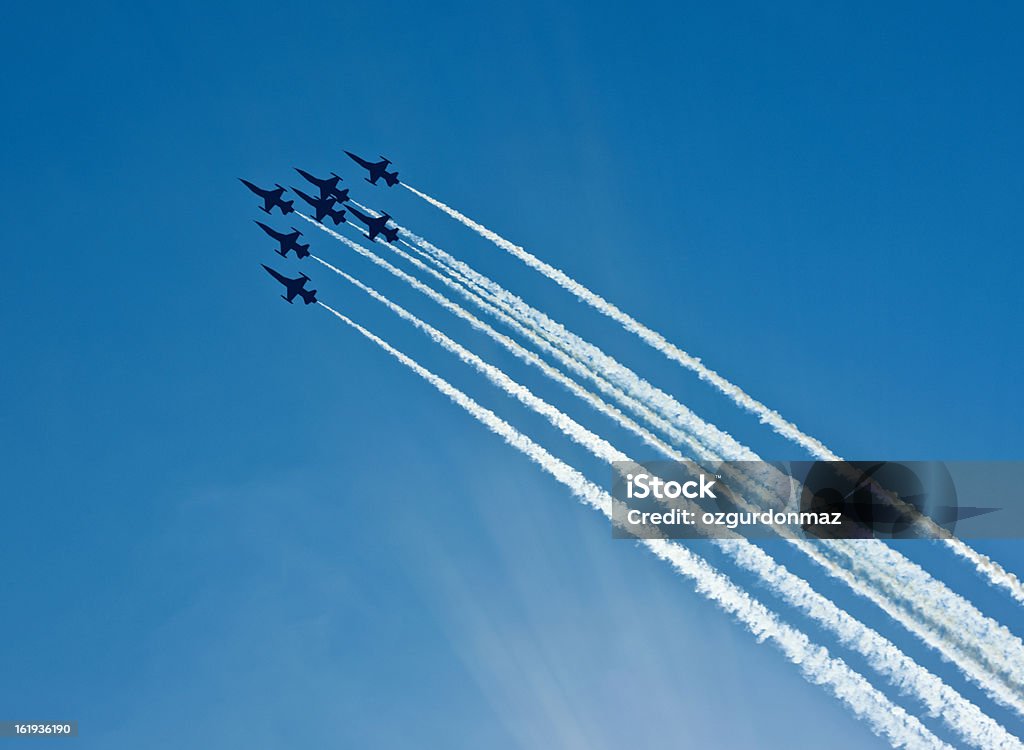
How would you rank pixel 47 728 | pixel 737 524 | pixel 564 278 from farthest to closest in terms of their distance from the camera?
pixel 564 278 < pixel 47 728 < pixel 737 524

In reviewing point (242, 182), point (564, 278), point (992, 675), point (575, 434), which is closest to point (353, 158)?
point (242, 182)

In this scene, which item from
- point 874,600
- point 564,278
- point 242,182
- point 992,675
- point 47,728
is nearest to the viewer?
point 992,675

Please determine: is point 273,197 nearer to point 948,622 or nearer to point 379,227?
point 379,227

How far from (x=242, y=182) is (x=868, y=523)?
55205 mm

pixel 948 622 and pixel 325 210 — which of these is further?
pixel 325 210

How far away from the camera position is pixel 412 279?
83.0 metres

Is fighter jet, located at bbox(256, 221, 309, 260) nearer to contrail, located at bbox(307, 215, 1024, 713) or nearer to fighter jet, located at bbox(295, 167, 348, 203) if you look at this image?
fighter jet, located at bbox(295, 167, 348, 203)

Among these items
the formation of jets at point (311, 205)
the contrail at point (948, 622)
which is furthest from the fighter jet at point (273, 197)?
the contrail at point (948, 622)

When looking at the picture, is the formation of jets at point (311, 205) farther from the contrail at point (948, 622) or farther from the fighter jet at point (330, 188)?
the contrail at point (948, 622)

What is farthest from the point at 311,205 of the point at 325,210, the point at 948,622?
the point at 948,622

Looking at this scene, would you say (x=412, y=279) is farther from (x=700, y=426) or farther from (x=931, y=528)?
(x=931, y=528)

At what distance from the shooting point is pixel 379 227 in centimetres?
8812

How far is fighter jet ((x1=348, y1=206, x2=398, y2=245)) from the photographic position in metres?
87.8

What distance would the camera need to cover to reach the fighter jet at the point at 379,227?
87.8m
